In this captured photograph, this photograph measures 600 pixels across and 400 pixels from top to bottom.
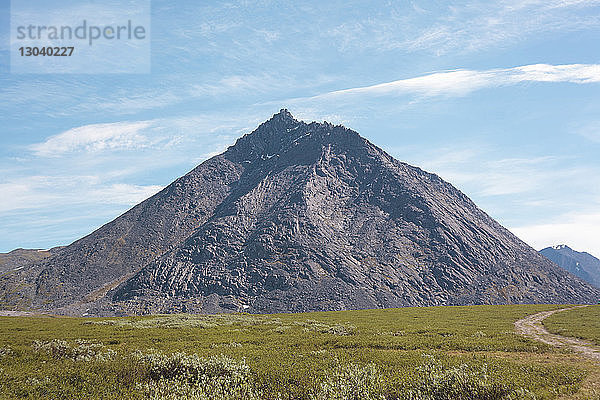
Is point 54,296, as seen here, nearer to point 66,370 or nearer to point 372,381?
point 66,370

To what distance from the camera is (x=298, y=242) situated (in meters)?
196

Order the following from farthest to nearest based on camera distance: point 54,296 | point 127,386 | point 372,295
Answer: point 54,296 → point 372,295 → point 127,386

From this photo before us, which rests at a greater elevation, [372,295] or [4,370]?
[4,370]

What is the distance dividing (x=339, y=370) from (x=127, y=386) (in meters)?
12.2

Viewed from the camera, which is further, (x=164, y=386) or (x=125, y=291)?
(x=125, y=291)

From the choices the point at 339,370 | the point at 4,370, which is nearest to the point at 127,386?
the point at 4,370

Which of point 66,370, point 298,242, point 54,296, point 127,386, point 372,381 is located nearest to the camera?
point 372,381

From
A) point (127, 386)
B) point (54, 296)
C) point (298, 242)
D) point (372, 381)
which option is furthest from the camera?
point (298, 242)

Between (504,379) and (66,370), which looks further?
(66,370)

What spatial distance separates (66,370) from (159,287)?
164738 mm

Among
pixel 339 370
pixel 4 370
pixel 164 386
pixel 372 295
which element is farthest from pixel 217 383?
pixel 372 295

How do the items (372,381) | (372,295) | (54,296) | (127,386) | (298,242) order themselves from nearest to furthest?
(372,381), (127,386), (372,295), (54,296), (298,242)

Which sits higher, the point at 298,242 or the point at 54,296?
the point at 298,242

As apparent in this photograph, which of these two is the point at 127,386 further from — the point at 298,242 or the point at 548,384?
the point at 298,242
